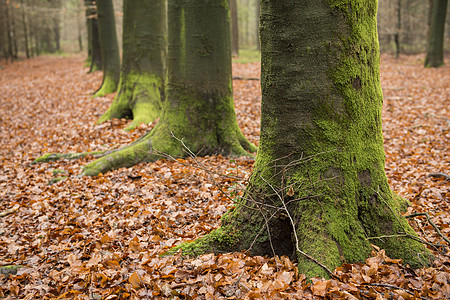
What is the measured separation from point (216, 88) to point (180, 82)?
0.68 metres

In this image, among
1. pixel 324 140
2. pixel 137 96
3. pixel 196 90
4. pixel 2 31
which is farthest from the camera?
pixel 2 31

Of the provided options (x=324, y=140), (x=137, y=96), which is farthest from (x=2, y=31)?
(x=324, y=140)

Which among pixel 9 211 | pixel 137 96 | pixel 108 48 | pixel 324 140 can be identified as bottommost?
pixel 9 211

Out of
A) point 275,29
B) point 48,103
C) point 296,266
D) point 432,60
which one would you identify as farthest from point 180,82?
point 432,60

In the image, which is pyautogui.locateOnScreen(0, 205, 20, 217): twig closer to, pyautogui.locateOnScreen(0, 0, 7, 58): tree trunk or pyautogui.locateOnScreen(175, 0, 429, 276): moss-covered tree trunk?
pyautogui.locateOnScreen(175, 0, 429, 276): moss-covered tree trunk

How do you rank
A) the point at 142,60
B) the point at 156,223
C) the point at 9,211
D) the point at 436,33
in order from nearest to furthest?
the point at 156,223, the point at 9,211, the point at 142,60, the point at 436,33

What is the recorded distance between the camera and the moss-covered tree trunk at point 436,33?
51.2ft

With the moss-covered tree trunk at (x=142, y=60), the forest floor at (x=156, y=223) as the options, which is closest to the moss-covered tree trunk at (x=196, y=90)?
the forest floor at (x=156, y=223)

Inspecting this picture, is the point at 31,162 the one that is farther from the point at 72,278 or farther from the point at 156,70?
the point at 72,278

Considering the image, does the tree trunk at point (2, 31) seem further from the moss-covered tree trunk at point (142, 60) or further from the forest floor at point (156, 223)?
the moss-covered tree trunk at point (142, 60)

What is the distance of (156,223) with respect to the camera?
4176mm

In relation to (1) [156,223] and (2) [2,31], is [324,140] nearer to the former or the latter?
(1) [156,223]

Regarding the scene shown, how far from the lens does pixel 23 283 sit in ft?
11.1

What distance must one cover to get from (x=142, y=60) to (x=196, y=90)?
13.2ft
